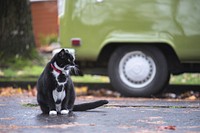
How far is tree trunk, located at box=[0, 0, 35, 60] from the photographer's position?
12742 mm

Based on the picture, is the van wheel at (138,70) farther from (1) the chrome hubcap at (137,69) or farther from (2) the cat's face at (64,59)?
(2) the cat's face at (64,59)

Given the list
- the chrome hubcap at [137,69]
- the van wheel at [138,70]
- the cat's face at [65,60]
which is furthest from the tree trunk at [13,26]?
the cat's face at [65,60]

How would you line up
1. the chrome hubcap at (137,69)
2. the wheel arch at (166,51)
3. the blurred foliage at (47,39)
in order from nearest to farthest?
the chrome hubcap at (137,69) → the wheel arch at (166,51) → the blurred foliage at (47,39)

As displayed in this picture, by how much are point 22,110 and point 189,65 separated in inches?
142

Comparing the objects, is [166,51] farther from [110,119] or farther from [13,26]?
[13,26]

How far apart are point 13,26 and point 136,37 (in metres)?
3.90

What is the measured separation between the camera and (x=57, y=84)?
6.51 m

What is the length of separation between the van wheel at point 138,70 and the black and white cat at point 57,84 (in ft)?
10.3

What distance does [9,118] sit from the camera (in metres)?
6.65

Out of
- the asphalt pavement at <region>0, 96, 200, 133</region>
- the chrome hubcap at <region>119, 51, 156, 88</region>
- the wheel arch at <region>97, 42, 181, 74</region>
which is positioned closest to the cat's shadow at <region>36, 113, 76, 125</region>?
the asphalt pavement at <region>0, 96, 200, 133</region>

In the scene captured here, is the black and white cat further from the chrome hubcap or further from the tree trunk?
the tree trunk

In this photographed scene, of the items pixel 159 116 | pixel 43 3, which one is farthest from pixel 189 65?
pixel 43 3

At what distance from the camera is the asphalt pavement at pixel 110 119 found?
5.83 m

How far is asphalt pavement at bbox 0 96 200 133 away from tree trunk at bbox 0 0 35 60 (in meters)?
4.49
